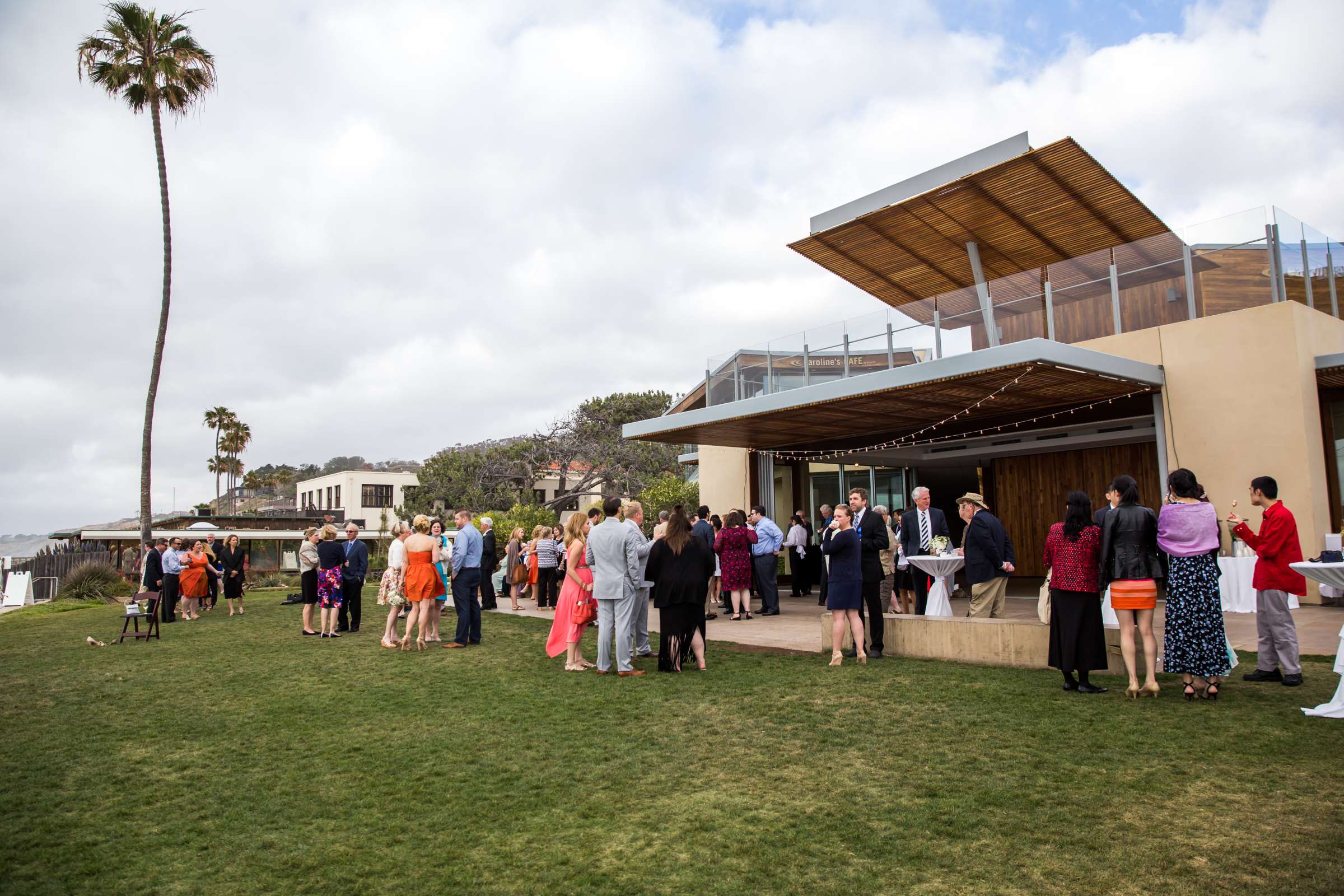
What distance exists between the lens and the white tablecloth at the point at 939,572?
877 cm

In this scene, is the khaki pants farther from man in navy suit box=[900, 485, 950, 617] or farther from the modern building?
the modern building

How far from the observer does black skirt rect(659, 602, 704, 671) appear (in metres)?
7.57

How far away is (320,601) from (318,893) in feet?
27.3

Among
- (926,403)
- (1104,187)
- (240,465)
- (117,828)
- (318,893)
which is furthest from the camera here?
(240,465)

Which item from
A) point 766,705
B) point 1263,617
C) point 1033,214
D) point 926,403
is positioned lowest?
point 766,705

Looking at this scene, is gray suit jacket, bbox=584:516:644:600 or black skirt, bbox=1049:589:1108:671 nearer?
black skirt, bbox=1049:589:1108:671

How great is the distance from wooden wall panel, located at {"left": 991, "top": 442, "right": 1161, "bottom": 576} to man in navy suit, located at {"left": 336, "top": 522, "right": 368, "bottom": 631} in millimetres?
10998

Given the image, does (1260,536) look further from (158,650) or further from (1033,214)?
(158,650)

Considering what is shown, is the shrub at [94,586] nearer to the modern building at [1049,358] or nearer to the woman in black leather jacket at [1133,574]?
the modern building at [1049,358]

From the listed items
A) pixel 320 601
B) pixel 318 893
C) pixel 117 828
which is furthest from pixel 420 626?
pixel 318 893

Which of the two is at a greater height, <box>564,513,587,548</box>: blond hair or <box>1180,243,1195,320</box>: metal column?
<box>1180,243,1195,320</box>: metal column

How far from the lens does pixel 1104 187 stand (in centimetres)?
1349

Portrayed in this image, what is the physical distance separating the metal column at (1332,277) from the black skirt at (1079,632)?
877 cm

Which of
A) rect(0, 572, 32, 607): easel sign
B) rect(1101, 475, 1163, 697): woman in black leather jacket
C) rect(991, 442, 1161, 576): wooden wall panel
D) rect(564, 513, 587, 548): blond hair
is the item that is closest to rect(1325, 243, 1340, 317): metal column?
rect(991, 442, 1161, 576): wooden wall panel
